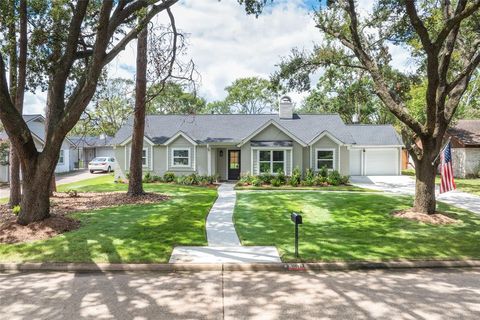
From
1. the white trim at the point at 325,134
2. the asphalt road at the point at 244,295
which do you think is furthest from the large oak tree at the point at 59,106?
the white trim at the point at 325,134

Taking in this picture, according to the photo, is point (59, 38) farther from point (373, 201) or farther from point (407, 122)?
point (373, 201)

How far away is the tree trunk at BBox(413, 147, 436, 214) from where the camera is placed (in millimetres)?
10961

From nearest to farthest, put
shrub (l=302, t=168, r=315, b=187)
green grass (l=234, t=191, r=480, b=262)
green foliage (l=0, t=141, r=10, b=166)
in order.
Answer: green grass (l=234, t=191, r=480, b=262) < shrub (l=302, t=168, r=315, b=187) < green foliage (l=0, t=141, r=10, b=166)

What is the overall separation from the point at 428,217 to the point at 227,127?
18.0 metres

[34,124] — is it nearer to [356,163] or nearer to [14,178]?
[14,178]

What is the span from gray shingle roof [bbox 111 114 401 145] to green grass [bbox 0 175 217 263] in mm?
13406

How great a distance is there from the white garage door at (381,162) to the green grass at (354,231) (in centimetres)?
1666

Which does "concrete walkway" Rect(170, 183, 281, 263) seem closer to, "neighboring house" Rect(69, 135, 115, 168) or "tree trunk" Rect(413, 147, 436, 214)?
"tree trunk" Rect(413, 147, 436, 214)

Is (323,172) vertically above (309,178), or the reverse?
(323,172)

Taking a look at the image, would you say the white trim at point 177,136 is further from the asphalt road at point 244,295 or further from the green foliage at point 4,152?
the asphalt road at point 244,295

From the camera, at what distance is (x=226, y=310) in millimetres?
4949

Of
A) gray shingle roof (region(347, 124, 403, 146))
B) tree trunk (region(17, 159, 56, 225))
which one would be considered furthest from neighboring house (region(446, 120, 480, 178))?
tree trunk (region(17, 159, 56, 225))

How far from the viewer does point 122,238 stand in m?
8.53

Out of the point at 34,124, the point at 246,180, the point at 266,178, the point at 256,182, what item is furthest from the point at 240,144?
the point at 34,124
